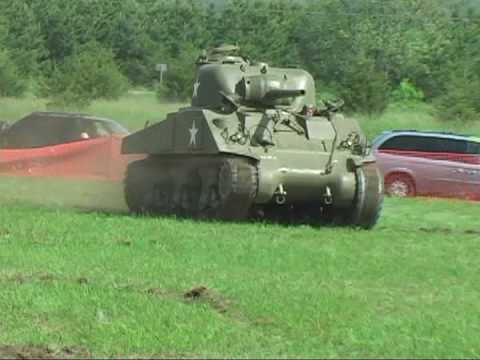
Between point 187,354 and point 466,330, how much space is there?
214cm

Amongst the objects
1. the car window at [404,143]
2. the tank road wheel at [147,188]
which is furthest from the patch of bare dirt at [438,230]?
the car window at [404,143]

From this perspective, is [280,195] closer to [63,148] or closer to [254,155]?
[254,155]

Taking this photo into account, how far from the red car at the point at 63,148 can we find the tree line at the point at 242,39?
26234mm

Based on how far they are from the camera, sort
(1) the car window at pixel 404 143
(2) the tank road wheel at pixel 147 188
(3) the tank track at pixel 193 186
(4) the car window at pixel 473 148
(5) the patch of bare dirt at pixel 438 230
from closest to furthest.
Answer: (3) the tank track at pixel 193 186
(5) the patch of bare dirt at pixel 438 230
(2) the tank road wheel at pixel 147 188
(4) the car window at pixel 473 148
(1) the car window at pixel 404 143

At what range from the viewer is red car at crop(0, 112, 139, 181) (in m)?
21.4

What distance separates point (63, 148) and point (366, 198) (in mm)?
8120

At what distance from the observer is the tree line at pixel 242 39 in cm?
5697

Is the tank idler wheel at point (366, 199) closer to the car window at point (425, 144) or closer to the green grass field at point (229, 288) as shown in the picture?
the green grass field at point (229, 288)

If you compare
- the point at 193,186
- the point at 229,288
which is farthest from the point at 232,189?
the point at 229,288

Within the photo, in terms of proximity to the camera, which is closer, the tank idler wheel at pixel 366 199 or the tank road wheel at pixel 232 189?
the tank road wheel at pixel 232 189

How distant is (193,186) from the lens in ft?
55.0

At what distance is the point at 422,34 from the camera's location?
212 ft

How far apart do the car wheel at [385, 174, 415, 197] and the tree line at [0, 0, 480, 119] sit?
2843 centimetres

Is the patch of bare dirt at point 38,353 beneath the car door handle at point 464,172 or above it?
above
